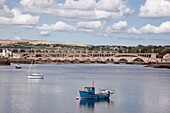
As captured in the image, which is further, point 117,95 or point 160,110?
point 117,95

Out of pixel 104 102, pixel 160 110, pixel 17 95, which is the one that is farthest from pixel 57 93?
pixel 160 110

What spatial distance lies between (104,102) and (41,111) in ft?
33.2

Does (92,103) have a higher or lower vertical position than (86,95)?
lower

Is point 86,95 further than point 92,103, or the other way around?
point 86,95

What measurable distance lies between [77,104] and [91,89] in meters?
4.88

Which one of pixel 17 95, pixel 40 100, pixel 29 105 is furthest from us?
pixel 17 95

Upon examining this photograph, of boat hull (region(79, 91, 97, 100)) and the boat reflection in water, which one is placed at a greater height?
boat hull (region(79, 91, 97, 100))

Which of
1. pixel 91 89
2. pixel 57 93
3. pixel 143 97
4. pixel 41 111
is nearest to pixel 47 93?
pixel 57 93

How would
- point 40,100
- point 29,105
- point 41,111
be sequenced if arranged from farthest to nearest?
1. point 40,100
2. point 29,105
3. point 41,111

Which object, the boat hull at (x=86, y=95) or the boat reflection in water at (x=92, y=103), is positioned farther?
the boat hull at (x=86, y=95)

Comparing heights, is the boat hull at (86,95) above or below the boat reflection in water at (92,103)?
above

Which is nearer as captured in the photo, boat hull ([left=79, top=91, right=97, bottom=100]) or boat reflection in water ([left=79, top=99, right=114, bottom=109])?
boat reflection in water ([left=79, top=99, right=114, bottom=109])

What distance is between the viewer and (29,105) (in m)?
45.9

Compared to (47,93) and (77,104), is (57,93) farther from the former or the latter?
(77,104)
